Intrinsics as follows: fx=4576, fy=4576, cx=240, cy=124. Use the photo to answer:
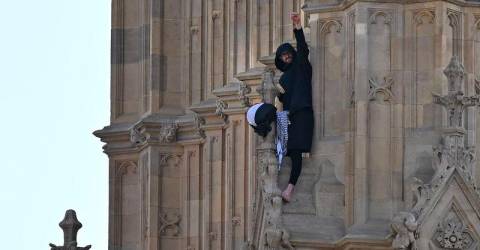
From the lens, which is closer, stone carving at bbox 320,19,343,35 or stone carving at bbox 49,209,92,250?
stone carving at bbox 320,19,343,35

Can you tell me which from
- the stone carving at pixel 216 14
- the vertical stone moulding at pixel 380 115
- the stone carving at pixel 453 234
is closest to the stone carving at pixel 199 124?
the stone carving at pixel 216 14

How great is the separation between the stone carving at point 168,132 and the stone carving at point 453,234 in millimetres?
12525

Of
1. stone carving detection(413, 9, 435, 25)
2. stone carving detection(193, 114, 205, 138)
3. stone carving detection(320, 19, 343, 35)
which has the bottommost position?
stone carving detection(193, 114, 205, 138)

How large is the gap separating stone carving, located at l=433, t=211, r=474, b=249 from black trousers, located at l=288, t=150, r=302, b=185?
7.90 ft

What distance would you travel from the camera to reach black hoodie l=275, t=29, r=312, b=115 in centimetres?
6861

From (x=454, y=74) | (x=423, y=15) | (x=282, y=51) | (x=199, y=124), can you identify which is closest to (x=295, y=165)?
(x=282, y=51)

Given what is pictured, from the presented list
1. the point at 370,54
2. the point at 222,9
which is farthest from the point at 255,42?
the point at 370,54

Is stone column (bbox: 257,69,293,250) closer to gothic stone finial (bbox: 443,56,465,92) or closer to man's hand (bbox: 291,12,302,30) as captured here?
man's hand (bbox: 291,12,302,30)

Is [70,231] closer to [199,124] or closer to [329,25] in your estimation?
[199,124]

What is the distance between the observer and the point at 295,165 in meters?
68.2

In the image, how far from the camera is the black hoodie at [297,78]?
68.6m

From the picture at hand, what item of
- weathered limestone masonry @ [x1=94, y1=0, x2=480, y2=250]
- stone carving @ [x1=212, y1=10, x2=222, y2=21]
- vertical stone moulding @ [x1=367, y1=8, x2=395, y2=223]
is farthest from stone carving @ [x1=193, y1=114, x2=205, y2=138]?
vertical stone moulding @ [x1=367, y1=8, x2=395, y2=223]

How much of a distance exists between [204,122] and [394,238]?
11615mm

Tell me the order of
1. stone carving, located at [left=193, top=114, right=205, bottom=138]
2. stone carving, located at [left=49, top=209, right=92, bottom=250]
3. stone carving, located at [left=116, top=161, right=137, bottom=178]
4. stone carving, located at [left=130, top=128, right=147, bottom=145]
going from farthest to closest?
stone carving, located at [left=116, top=161, right=137, bottom=178] < stone carving, located at [left=130, top=128, right=147, bottom=145] < stone carving, located at [left=49, top=209, right=92, bottom=250] < stone carving, located at [left=193, top=114, right=205, bottom=138]
